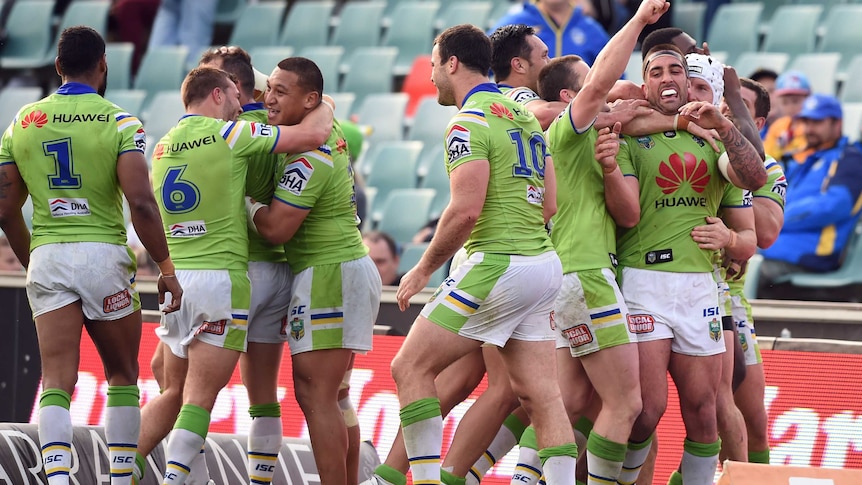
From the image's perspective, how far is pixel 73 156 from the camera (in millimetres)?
6555

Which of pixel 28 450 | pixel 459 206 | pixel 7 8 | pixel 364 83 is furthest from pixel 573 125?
pixel 7 8

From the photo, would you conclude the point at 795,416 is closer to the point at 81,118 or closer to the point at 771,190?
the point at 771,190

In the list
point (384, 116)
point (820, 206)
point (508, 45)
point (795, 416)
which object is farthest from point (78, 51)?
point (384, 116)

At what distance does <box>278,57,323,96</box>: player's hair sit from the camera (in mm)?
6734

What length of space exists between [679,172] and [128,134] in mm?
2776

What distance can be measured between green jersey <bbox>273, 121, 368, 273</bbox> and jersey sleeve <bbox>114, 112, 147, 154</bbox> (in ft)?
2.38

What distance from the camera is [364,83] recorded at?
14.7 meters

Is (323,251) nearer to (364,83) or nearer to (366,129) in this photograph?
(366,129)

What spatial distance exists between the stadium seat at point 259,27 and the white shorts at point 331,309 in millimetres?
9653

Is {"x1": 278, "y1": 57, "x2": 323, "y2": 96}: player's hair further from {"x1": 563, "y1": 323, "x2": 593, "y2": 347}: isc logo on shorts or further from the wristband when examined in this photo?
{"x1": 563, "y1": 323, "x2": 593, "y2": 347}: isc logo on shorts

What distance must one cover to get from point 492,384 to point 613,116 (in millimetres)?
1542

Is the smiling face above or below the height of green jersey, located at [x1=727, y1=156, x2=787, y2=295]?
above

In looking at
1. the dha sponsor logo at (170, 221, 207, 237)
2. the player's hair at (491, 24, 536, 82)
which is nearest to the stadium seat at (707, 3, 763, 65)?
the player's hair at (491, 24, 536, 82)

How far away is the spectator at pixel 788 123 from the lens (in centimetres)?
1106
